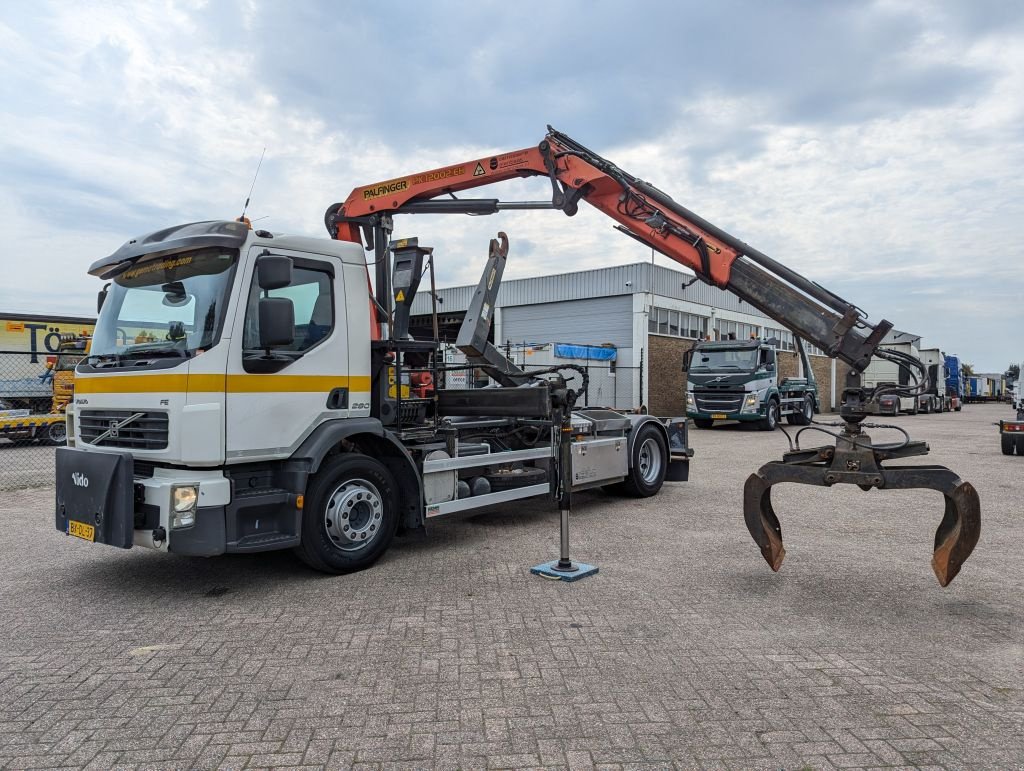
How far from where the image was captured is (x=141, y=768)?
2.96 meters

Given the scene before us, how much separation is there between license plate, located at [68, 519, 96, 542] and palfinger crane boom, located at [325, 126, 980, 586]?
9.54ft

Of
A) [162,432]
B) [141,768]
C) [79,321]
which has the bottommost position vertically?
[141,768]

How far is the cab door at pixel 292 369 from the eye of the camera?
5234 millimetres

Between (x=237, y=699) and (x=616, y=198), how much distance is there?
5982 mm

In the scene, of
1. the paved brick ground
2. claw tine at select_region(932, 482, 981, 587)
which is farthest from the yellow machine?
claw tine at select_region(932, 482, 981, 587)

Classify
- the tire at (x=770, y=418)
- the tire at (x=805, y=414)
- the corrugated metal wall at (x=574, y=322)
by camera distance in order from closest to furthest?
the tire at (x=770, y=418), the tire at (x=805, y=414), the corrugated metal wall at (x=574, y=322)

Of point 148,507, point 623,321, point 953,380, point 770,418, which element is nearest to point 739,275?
point 148,507

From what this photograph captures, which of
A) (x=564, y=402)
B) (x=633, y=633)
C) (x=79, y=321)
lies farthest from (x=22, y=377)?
(x=633, y=633)

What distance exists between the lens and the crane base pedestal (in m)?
5.65

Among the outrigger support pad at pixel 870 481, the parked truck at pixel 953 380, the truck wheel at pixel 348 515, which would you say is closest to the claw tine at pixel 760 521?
the outrigger support pad at pixel 870 481

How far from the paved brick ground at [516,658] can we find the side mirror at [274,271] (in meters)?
2.29

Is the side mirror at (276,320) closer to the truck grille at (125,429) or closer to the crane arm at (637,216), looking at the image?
the truck grille at (125,429)

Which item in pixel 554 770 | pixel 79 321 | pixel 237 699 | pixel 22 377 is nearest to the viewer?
pixel 554 770

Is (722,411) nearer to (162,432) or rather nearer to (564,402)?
(564,402)
